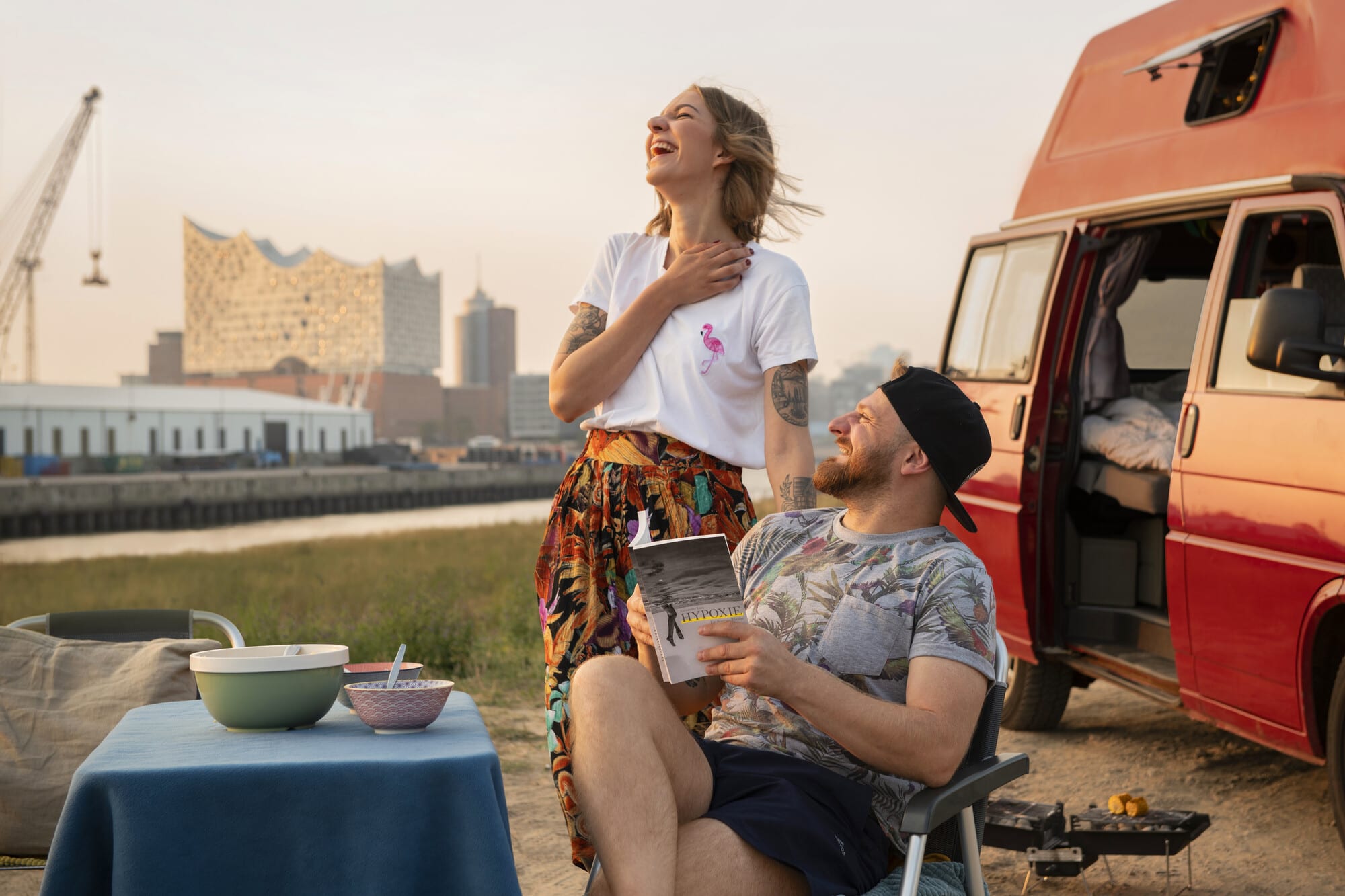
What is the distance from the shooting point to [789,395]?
2.68 m

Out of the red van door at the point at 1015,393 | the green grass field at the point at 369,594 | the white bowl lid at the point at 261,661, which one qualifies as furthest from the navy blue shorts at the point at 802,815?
the red van door at the point at 1015,393

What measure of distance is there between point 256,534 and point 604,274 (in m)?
53.7

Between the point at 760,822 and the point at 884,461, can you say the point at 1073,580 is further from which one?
the point at 760,822

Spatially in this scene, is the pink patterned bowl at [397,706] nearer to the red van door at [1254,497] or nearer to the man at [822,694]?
the man at [822,694]

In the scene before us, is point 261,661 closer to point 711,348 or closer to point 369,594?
point 711,348

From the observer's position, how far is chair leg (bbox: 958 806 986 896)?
91.8 inches

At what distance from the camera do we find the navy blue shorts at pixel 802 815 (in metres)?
2.09

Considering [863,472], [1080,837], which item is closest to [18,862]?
[863,472]

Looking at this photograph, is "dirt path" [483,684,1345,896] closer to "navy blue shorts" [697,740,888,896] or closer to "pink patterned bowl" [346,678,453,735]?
"navy blue shorts" [697,740,888,896]

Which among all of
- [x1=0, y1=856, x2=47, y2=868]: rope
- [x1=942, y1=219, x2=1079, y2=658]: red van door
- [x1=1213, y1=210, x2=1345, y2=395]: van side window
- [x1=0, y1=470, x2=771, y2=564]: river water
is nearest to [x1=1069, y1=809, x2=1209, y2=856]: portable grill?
[x1=1213, y1=210, x2=1345, y2=395]: van side window

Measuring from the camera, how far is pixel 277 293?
5694 inches

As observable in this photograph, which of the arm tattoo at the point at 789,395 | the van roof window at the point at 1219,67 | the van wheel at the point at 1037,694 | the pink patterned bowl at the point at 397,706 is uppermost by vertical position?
the van roof window at the point at 1219,67

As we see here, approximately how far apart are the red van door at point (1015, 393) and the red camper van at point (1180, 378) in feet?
0.04

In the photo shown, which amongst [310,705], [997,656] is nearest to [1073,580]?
[997,656]
